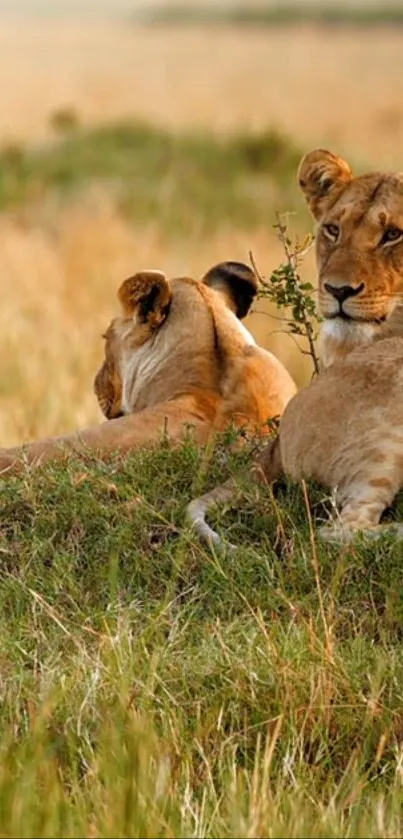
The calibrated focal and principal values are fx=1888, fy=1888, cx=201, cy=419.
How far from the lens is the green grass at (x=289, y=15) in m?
58.2

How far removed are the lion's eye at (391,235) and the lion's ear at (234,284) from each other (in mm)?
898

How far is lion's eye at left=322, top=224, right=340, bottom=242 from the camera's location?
5.14 metres

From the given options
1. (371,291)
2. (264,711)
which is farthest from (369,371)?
(264,711)

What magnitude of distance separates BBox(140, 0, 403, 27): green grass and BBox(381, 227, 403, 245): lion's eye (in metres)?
51.9

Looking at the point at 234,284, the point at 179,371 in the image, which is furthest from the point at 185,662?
the point at 234,284

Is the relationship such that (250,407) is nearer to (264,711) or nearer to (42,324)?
(264,711)

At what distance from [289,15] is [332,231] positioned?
5648 cm

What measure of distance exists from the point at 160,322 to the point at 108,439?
57 cm

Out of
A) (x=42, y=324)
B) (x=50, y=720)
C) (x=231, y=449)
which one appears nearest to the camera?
(x=50, y=720)

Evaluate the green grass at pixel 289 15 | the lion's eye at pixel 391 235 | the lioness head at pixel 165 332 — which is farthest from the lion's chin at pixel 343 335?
the green grass at pixel 289 15

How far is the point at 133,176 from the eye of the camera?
710 inches

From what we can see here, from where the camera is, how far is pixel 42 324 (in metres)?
12.1

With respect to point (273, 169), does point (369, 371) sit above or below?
above

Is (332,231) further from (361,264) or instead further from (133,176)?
(133,176)
